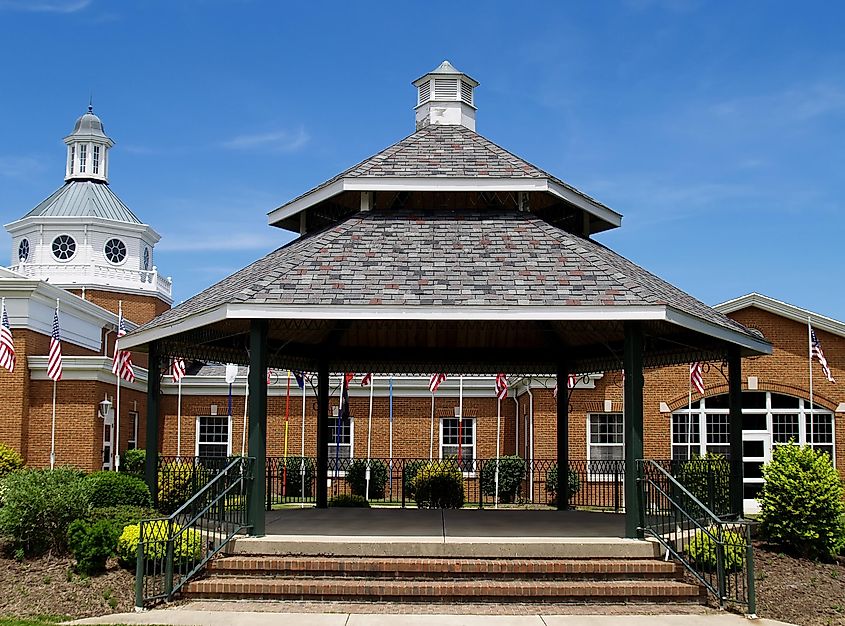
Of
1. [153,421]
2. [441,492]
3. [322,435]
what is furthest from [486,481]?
[153,421]

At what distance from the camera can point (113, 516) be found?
13.9 metres

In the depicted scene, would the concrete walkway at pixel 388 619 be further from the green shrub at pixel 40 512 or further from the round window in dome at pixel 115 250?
the round window in dome at pixel 115 250

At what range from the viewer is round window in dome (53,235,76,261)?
53.8 meters

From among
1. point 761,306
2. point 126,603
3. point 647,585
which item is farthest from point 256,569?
point 761,306

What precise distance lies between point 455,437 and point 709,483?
21.0m

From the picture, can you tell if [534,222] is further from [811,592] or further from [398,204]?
[811,592]

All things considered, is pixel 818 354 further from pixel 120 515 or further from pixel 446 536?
pixel 120 515

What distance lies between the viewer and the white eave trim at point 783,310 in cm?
3023

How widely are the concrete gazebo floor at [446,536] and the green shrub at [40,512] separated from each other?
2.74 metres

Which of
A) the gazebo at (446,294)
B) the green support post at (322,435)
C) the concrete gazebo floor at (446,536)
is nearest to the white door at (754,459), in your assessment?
the gazebo at (446,294)

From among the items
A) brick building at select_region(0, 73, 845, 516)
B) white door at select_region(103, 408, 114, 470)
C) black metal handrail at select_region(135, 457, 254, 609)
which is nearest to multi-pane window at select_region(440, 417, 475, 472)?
brick building at select_region(0, 73, 845, 516)

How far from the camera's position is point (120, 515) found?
1391cm

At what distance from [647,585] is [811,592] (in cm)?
257

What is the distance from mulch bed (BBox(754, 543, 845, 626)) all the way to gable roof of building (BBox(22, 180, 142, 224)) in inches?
1811
